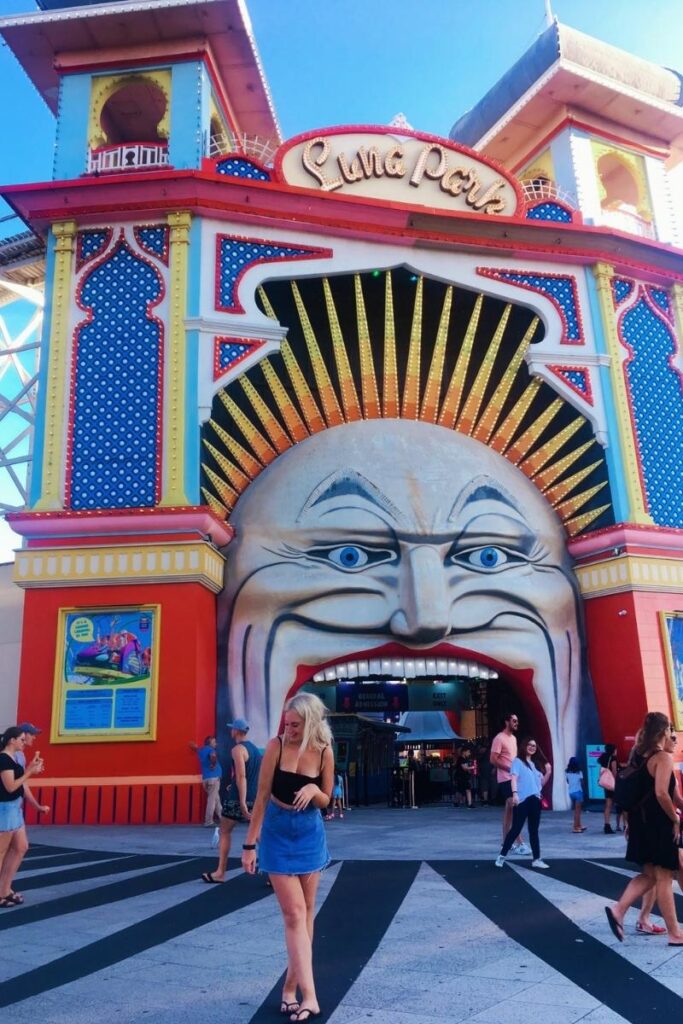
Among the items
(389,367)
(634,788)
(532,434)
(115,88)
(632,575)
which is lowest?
(634,788)

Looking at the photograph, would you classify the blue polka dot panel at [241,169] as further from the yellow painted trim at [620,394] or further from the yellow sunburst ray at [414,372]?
the yellow painted trim at [620,394]

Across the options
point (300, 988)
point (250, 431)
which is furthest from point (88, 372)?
point (300, 988)

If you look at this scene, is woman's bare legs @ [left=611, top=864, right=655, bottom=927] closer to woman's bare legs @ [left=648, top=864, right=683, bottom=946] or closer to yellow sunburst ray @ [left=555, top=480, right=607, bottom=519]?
woman's bare legs @ [left=648, top=864, right=683, bottom=946]

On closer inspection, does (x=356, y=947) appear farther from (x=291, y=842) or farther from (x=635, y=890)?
(x=635, y=890)

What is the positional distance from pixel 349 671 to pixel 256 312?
7083 mm

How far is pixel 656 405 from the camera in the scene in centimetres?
1788

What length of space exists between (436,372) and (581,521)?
4.27m

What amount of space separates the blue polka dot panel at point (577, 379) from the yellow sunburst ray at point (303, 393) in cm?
500

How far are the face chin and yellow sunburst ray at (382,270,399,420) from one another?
58 cm

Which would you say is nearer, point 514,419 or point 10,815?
point 10,815

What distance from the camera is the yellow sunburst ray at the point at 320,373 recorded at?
53.5 ft

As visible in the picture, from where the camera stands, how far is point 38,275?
82.4 feet

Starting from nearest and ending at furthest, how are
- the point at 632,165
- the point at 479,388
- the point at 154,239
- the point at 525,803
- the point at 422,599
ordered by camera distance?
the point at 525,803 < the point at 422,599 < the point at 154,239 < the point at 479,388 < the point at 632,165

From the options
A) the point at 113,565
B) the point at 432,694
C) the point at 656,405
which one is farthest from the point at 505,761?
the point at 432,694
